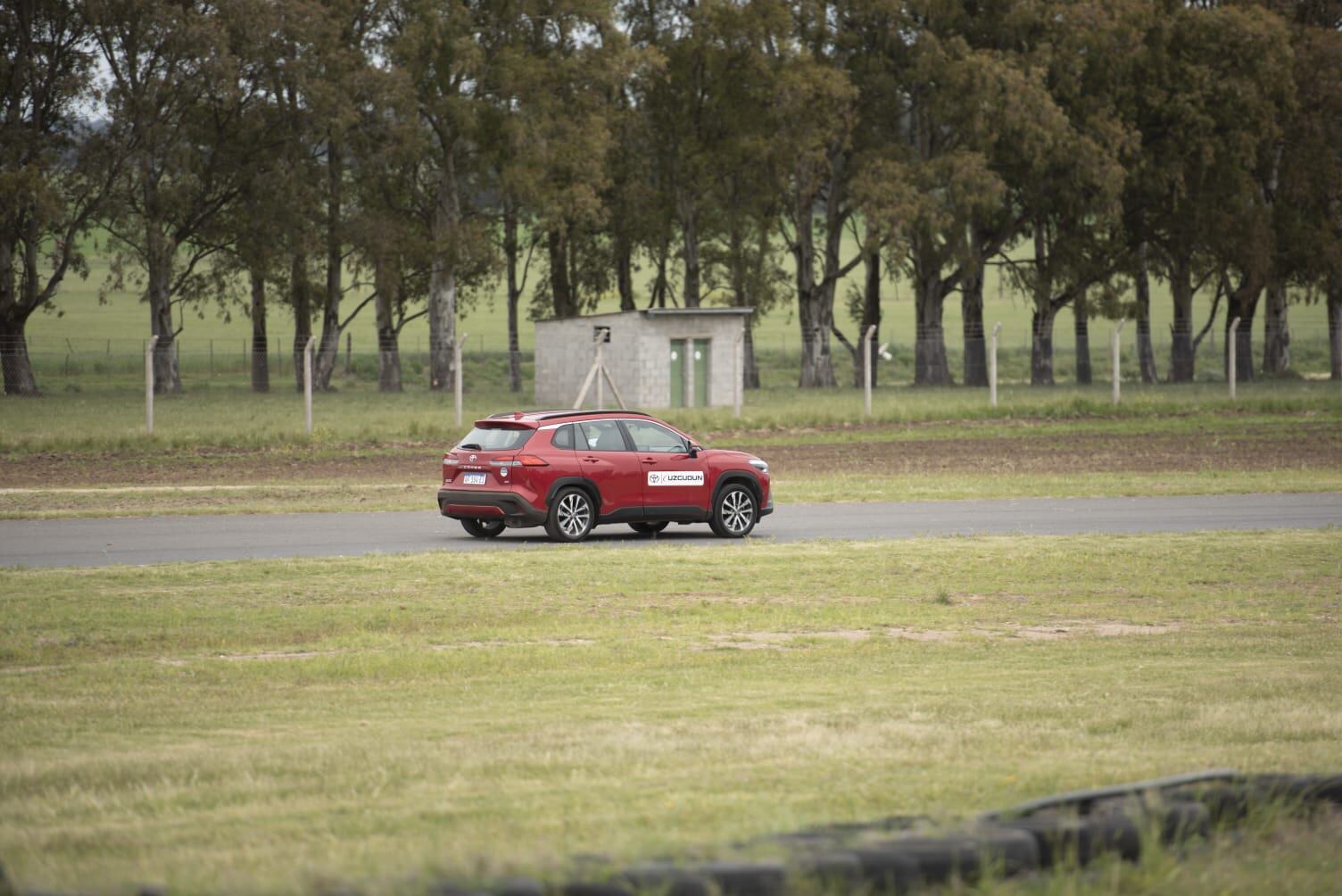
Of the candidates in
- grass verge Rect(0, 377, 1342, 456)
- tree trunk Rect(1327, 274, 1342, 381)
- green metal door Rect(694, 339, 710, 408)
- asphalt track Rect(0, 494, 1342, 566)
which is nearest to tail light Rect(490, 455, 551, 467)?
asphalt track Rect(0, 494, 1342, 566)

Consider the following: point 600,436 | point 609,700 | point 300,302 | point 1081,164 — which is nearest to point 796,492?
point 600,436

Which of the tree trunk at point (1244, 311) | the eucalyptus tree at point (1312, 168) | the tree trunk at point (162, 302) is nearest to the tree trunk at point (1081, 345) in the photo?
the tree trunk at point (1244, 311)

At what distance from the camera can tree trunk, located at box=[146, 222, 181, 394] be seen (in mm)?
62875

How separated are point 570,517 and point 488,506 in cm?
93

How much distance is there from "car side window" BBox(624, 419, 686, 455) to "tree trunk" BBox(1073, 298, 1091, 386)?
51.6 meters

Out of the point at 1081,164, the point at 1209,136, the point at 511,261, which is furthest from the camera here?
the point at 511,261

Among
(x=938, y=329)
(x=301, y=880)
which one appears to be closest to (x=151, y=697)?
(x=301, y=880)

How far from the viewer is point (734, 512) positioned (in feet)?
66.1

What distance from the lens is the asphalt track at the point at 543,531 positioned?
58.7 feet

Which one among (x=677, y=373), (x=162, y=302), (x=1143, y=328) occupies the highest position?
(x=162, y=302)

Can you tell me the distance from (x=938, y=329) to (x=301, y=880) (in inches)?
2669

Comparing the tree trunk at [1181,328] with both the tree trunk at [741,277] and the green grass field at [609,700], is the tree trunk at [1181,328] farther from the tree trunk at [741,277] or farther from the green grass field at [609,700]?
the green grass field at [609,700]

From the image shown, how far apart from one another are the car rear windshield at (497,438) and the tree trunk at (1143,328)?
166 feet

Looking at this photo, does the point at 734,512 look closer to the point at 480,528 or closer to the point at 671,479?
the point at 671,479
